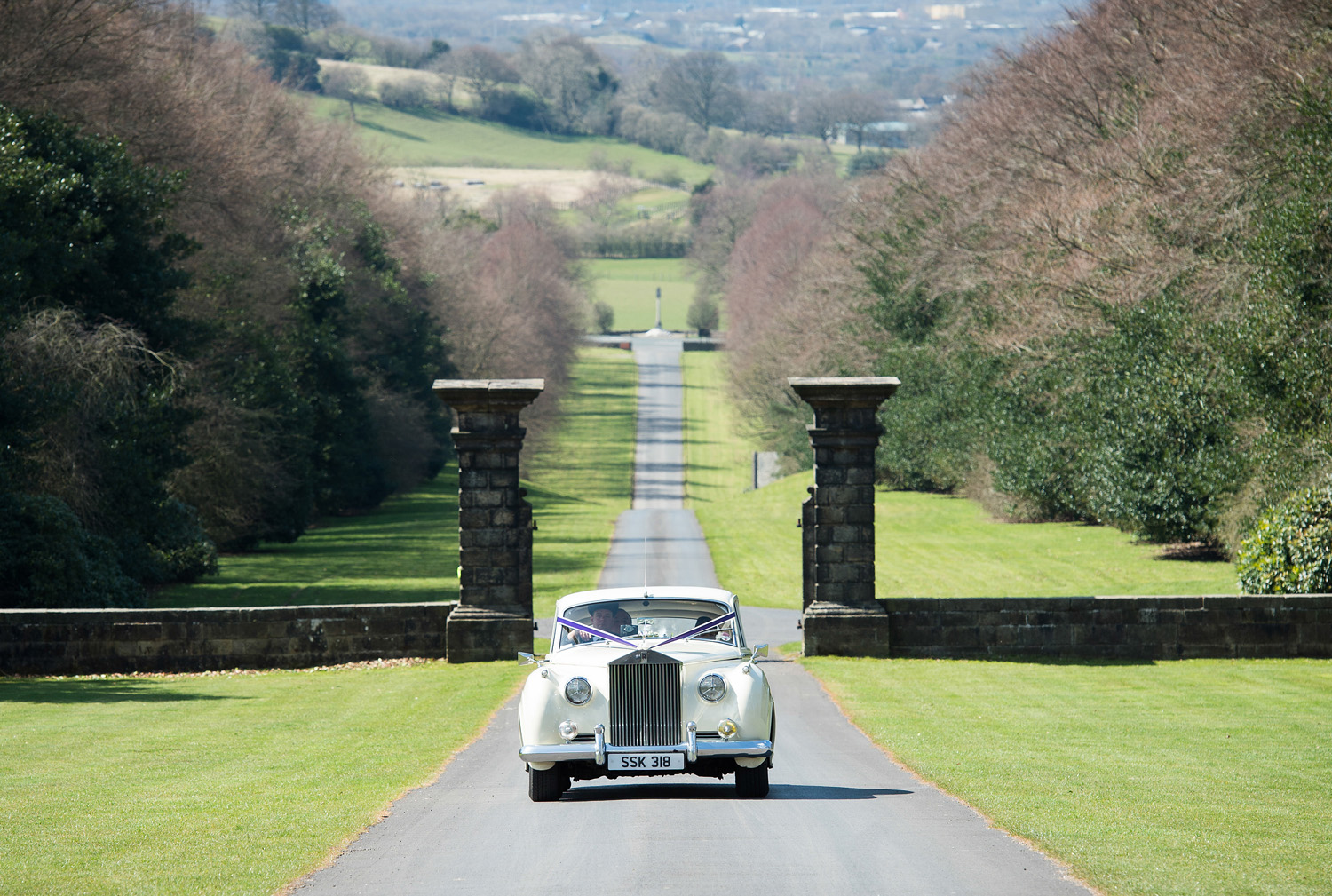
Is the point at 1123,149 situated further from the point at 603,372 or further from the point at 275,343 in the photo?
the point at 603,372

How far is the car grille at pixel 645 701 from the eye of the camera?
1040cm

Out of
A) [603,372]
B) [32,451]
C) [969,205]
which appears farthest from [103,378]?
[603,372]

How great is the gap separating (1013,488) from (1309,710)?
88.9 ft

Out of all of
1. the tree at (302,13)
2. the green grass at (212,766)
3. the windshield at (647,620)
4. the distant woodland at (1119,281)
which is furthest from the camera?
the tree at (302,13)

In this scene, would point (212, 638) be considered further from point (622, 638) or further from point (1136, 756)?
point (1136, 756)

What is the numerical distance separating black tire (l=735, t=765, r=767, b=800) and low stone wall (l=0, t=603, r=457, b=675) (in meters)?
9.58

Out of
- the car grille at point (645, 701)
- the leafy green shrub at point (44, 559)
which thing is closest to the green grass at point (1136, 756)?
the car grille at point (645, 701)

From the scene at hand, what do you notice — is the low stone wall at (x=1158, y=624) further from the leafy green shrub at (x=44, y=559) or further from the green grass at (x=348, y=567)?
the green grass at (x=348, y=567)

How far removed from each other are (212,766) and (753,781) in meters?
5.18

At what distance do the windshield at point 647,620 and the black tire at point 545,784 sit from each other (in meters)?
1.10

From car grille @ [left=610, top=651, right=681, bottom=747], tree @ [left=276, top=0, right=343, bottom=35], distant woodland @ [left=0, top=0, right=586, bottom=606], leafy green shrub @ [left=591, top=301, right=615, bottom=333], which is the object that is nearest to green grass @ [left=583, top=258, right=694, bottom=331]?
leafy green shrub @ [left=591, top=301, right=615, bottom=333]

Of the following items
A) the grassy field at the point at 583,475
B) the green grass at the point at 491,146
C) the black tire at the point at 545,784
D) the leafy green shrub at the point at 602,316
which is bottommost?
the grassy field at the point at 583,475

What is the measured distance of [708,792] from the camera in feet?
36.8

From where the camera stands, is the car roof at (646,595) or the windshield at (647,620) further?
the car roof at (646,595)
